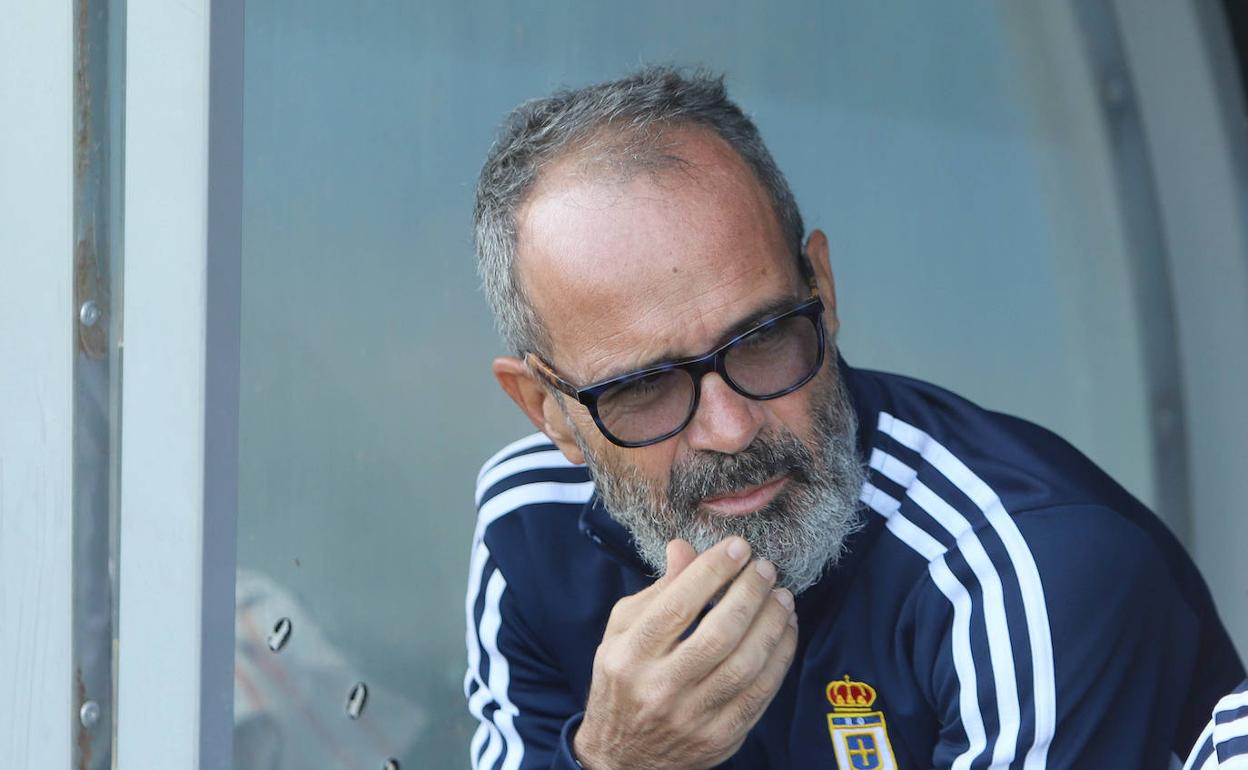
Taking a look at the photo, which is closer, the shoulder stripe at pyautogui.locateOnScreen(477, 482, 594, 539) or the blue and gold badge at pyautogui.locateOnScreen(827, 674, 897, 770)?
the blue and gold badge at pyautogui.locateOnScreen(827, 674, 897, 770)

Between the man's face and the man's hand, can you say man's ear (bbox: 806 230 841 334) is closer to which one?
the man's face

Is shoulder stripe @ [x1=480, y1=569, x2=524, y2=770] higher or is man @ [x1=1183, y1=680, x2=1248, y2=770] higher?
man @ [x1=1183, y1=680, x2=1248, y2=770]

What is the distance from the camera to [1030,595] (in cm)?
153

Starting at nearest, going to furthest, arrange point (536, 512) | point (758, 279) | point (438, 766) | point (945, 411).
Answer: point (758, 279), point (945, 411), point (536, 512), point (438, 766)

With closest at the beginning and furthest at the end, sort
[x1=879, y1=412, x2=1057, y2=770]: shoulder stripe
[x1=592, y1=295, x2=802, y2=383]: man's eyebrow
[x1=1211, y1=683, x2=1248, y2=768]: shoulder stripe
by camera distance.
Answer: [x1=1211, y1=683, x2=1248, y2=768]: shoulder stripe → [x1=879, y1=412, x2=1057, y2=770]: shoulder stripe → [x1=592, y1=295, x2=802, y2=383]: man's eyebrow

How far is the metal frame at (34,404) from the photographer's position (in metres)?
1.51

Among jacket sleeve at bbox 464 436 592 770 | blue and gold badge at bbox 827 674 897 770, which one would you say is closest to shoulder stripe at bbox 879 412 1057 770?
blue and gold badge at bbox 827 674 897 770

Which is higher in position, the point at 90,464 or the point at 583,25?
the point at 583,25

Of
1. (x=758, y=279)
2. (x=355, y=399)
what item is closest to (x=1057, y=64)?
(x=758, y=279)

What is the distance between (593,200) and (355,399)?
0.59 m

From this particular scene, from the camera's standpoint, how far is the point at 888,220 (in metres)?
2.68

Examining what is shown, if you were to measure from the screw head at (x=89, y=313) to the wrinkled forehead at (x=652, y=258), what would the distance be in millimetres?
501

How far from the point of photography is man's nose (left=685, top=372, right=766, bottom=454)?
1.60 metres

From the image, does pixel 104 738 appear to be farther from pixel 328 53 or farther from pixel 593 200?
pixel 328 53
